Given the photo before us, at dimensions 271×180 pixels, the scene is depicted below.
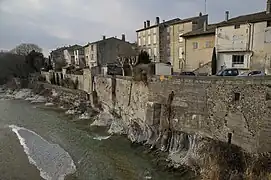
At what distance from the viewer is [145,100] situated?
19.9 meters

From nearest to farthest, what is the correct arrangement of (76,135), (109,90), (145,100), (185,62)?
(145,100) < (76,135) < (109,90) < (185,62)

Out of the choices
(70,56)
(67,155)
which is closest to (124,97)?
(67,155)

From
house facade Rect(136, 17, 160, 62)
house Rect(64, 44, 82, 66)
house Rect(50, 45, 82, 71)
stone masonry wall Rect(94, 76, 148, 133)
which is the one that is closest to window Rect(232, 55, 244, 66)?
stone masonry wall Rect(94, 76, 148, 133)

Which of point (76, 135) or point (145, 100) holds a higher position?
point (145, 100)

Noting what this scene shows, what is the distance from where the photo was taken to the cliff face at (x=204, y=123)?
11.9 m

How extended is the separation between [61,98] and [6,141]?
1924cm

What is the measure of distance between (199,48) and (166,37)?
1255 centimetres

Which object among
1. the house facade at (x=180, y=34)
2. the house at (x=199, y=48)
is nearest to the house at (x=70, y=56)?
the house facade at (x=180, y=34)

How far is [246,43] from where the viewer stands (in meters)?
21.8

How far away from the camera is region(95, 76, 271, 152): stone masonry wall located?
12.0 metres

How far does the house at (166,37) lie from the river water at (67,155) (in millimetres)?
16138

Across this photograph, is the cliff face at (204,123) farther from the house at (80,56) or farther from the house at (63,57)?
the house at (63,57)

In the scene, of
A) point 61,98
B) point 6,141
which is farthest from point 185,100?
point 61,98

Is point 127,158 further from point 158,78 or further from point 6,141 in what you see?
point 6,141
